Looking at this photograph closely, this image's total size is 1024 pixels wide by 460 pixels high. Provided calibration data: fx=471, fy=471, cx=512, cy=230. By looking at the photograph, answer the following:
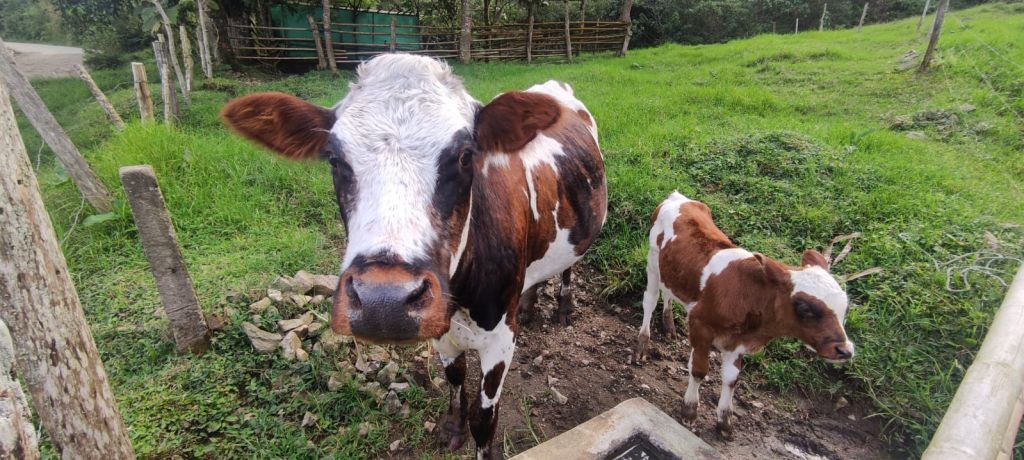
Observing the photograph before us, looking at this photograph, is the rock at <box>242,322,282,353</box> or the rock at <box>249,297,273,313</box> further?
the rock at <box>249,297,273,313</box>

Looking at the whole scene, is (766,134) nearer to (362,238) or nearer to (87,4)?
(362,238)

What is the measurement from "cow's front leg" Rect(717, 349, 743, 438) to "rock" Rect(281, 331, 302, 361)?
9.01 ft

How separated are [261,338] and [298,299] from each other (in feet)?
1.30

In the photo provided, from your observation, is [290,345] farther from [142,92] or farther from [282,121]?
[142,92]

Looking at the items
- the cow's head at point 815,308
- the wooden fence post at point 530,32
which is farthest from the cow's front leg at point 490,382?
the wooden fence post at point 530,32

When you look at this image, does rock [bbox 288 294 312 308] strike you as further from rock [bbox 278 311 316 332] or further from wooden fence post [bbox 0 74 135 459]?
wooden fence post [bbox 0 74 135 459]

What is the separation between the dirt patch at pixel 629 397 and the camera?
292cm

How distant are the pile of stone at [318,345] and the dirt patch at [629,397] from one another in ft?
1.99

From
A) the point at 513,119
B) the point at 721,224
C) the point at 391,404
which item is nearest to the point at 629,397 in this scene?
the point at 391,404

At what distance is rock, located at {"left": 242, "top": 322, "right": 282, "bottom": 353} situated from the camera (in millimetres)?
3086

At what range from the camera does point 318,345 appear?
10.5 ft

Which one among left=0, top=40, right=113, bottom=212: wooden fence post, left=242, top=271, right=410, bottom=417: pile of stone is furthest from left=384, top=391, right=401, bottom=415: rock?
left=0, top=40, right=113, bottom=212: wooden fence post

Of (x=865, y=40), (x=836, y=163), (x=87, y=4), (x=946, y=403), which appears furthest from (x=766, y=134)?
(x=87, y=4)

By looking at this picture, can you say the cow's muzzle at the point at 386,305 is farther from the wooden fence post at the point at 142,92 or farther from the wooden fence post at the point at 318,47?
the wooden fence post at the point at 318,47
